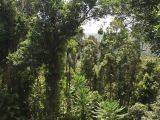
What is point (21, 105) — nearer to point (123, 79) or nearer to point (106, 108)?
point (106, 108)

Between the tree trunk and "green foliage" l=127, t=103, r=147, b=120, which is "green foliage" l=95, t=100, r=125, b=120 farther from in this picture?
the tree trunk

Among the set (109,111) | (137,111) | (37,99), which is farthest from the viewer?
(137,111)

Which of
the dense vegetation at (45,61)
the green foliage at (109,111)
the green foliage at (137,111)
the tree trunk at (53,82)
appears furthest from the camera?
the green foliage at (137,111)

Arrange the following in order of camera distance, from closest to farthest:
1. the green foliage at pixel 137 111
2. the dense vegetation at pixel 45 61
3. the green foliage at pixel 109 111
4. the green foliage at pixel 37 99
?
the dense vegetation at pixel 45 61, the green foliage at pixel 109 111, the green foliage at pixel 37 99, the green foliage at pixel 137 111

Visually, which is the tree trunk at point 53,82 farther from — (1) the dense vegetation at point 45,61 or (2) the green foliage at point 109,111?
(2) the green foliage at point 109,111

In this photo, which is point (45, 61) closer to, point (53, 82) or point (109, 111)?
point (53, 82)

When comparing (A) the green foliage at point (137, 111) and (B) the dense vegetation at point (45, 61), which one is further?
(A) the green foliage at point (137, 111)

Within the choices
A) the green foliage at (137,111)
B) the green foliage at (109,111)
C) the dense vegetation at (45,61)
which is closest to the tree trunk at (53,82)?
the dense vegetation at (45,61)

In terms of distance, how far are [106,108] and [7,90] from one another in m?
5.83

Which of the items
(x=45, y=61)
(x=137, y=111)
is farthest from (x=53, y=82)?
(x=137, y=111)

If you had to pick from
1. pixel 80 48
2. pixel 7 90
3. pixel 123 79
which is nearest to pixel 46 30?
pixel 7 90

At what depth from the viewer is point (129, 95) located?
28.8m

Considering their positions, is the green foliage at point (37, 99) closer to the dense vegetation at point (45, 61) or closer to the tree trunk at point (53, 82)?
the dense vegetation at point (45, 61)

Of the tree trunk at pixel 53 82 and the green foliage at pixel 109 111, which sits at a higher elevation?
the tree trunk at pixel 53 82
